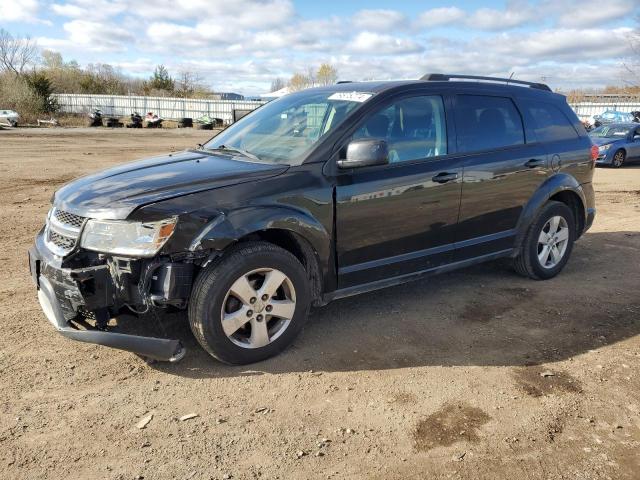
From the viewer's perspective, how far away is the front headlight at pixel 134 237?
3252 millimetres

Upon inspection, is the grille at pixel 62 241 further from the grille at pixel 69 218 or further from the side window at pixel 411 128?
the side window at pixel 411 128

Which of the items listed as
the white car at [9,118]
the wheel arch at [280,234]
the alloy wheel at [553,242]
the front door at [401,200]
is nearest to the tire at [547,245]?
the alloy wheel at [553,242]

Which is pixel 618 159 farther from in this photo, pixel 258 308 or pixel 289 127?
pixel 258 308

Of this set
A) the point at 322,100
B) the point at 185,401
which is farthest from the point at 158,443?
the point at 322,100

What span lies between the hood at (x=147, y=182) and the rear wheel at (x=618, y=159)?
53.6 ft

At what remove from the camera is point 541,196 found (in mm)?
5270

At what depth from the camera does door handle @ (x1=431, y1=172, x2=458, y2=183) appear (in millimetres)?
4405

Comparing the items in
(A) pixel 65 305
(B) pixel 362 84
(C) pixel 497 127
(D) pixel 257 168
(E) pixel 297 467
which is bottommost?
(E) pixel 297 467

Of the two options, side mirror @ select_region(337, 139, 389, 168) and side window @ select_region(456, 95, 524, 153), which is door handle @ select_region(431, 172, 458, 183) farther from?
side mirror @ select_region(337, 139, 389, 168)

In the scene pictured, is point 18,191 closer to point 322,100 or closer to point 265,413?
point 322,100

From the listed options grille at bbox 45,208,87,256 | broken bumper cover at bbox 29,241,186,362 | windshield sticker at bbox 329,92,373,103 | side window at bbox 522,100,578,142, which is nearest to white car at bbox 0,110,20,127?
grille at bbox 45,208,87,256

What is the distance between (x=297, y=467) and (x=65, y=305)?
1768 millimetres

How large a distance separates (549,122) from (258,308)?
12.1ft

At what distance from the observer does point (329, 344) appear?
13.4 ft
